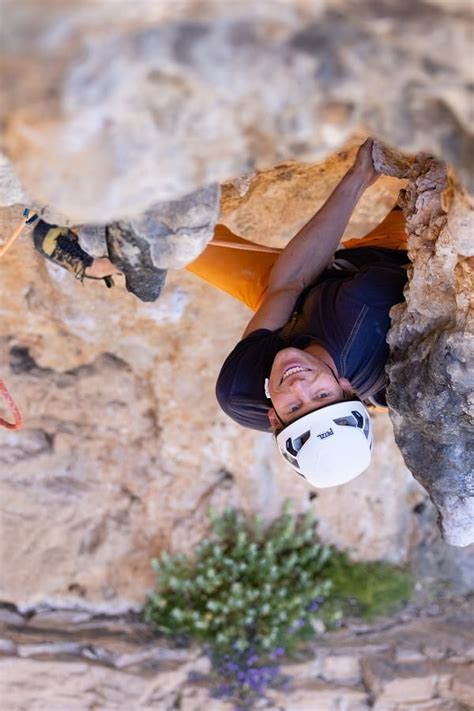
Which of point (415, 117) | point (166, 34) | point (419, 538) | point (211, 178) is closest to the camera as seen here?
point (166, 34)

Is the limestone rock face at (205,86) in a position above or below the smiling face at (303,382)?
above

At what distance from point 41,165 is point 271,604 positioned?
362cm

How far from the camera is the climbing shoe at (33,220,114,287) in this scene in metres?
2.51

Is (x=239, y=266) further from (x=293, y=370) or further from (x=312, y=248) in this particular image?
(x=293, y=370)

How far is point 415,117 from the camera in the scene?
1269 millimetres

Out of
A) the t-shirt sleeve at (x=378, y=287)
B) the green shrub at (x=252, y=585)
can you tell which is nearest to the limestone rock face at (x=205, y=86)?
the t-shirt sleeve at (x=378, y=287)

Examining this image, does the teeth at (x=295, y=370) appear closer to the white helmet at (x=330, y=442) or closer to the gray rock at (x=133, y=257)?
the white helmet at (x=330, y=442)

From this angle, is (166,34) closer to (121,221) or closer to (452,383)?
(121,221)

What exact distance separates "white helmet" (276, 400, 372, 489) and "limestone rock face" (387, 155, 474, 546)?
163 millimetres

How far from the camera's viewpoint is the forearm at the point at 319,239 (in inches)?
97.5

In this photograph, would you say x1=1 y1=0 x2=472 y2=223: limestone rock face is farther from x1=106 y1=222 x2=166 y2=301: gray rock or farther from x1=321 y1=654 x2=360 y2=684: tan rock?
x1=321 y1=654 x2=360 y2=684: tan rock

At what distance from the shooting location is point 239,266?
2.80 meters

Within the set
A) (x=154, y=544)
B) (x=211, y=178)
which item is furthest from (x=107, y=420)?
(x=211, y=178)

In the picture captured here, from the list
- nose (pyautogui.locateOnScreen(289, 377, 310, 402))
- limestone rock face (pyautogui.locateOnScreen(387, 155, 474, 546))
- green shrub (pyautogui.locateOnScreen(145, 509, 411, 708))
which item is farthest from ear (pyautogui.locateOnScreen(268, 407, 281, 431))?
green shrub (pyautogui.locateOnScreen(145, 509, 411, 708))
